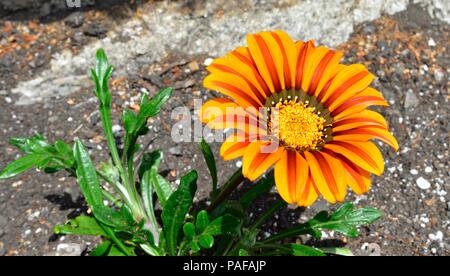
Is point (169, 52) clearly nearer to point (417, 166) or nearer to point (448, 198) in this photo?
point (417, 166)

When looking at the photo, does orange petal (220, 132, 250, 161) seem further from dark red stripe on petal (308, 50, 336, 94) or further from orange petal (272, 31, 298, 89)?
dark red stripe on petal (308, 50, 336, 94)

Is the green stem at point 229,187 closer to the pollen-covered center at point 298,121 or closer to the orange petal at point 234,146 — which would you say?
the pollen-covered center at point 298,121

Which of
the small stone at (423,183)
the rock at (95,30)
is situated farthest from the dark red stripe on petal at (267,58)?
the rock at (95,30)

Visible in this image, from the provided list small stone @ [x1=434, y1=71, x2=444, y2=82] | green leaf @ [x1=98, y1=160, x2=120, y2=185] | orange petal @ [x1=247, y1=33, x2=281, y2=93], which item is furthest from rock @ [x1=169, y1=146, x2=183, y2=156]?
small stone @ [x1=434, y1=71, x2=444, y2=82]

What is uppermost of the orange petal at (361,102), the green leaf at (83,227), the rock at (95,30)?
the rock at (95,30)

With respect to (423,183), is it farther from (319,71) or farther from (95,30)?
(95,30)

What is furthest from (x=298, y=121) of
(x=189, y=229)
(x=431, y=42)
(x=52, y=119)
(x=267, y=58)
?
(x=431, y=42)
